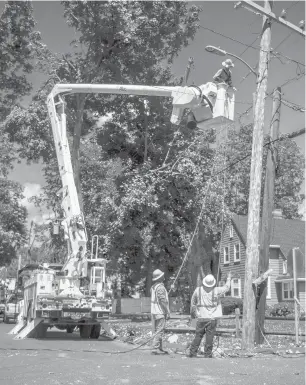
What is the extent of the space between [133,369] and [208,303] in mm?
2837

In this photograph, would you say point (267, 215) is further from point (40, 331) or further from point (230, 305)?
point (230, 305)

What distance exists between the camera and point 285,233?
45.8 meters

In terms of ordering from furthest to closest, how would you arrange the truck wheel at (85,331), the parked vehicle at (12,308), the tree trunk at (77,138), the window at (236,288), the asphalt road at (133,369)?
the window at (236,288) → the parked vehicle at (12,308) → the tree trunk at (77,138) → the truck wheel at (85,331) → the asphalt road at (133,369)

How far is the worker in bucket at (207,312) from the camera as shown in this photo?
11023 millimetres

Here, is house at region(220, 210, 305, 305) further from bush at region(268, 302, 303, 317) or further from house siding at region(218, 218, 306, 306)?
bush at region(268, 302, 303, 317)

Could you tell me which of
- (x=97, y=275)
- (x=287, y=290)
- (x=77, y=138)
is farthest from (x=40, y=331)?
(x=287, y=290)

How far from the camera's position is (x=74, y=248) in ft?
49.4

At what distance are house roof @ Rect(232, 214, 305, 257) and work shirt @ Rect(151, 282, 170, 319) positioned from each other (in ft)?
105

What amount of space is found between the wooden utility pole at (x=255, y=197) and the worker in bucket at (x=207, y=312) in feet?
5.15

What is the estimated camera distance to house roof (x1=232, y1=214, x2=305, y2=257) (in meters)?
44.6

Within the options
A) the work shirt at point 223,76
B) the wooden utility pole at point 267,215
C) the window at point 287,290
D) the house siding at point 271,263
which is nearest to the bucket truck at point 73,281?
the work shirt at point 223,76

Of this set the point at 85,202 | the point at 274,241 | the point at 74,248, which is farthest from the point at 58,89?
the point at 274,241

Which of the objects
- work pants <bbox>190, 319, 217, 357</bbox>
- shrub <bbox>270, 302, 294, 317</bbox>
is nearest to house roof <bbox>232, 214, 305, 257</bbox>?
shrub <bbox>270, 302, 294, 317</bbox>

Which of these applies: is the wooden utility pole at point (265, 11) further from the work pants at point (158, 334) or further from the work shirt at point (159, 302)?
the work pants at point (158, 334)
